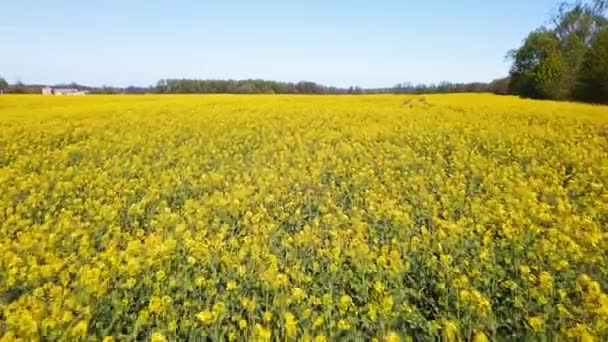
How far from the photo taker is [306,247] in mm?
4449

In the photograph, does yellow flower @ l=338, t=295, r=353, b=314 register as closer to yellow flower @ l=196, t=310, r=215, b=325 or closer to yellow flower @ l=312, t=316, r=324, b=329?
yellow flower @ l=312, t=316, r=324, b=329

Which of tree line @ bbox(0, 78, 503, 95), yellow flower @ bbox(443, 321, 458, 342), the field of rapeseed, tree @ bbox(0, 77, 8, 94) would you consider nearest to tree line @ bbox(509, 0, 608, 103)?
tree line @ bbox(0, 78, 503, 95)

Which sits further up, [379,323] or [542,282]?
[542,282]

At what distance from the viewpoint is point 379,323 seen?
318 centimetres

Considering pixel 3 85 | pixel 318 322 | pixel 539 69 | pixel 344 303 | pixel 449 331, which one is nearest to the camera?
pixel 449 331

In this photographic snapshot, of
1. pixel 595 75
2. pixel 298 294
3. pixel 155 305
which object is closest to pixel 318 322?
pixel 298 294

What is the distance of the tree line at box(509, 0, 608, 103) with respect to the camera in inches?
1388

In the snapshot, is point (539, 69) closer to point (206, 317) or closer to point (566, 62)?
point (566, 62)

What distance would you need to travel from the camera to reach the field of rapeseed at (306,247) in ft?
10.4

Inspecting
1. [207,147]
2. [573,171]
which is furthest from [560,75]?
[207,147]

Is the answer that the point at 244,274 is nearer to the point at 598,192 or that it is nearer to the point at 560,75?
the point at 598,192

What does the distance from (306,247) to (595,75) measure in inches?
1567

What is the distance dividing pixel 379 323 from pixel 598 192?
532cm

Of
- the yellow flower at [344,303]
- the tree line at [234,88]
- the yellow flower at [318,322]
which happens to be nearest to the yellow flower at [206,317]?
the yellow flower at [318,322]
